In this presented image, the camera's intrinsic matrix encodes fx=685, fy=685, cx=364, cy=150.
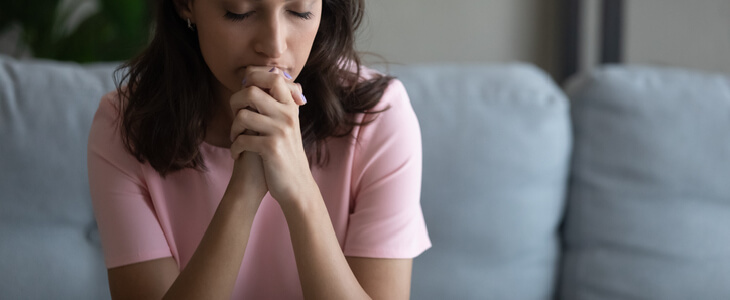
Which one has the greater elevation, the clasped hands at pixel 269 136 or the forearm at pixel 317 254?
the clasped hands at pixel 269 136

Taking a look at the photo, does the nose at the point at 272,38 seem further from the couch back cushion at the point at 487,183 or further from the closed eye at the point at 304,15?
the couch back cushion at the point at 487,183

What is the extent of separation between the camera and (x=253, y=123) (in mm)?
632

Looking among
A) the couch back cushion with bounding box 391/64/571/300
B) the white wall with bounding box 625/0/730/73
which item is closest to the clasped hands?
the couch back cushion with bounding box 391/64/571/300

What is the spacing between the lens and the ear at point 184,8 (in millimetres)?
685

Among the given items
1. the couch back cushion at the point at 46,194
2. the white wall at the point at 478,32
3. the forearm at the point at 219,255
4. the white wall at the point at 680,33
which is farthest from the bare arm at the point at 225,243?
the white wall at the point at 680,33

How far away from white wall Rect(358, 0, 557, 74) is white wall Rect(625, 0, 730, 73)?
0.65 ft

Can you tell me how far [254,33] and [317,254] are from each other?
8.8 inches

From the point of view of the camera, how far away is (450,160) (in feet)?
3.34

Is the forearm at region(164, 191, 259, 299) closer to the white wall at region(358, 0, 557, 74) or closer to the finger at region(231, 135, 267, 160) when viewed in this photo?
the finger at region(231, 135, 267, 160)

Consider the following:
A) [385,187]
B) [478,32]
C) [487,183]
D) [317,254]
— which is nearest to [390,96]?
[385,187]

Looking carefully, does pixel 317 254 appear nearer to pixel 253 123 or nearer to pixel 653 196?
pixel 253 123

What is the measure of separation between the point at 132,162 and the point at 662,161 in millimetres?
765

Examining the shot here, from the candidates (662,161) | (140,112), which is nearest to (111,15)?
(140,112)

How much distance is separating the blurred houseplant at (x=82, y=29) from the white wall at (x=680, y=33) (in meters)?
1.16
